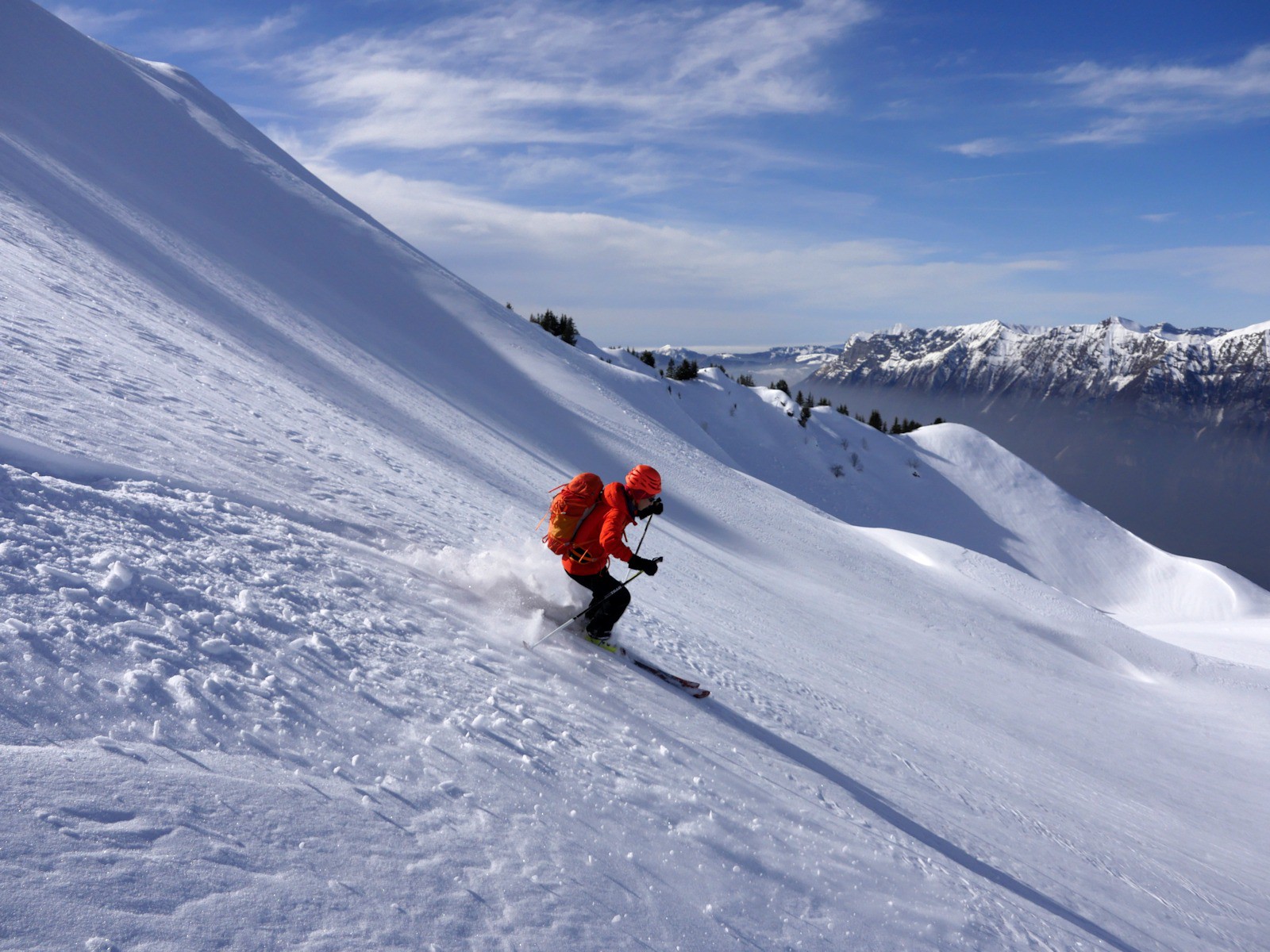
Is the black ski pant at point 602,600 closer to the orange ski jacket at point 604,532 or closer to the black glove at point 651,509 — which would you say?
the orange ski jacket at point 604,532

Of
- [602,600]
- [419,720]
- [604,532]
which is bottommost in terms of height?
[419,720]

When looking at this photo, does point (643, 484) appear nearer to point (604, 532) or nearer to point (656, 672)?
point (604, 532)

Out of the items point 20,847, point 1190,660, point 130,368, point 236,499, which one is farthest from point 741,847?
point 1190,660

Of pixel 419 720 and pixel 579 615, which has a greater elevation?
pixel 579 615

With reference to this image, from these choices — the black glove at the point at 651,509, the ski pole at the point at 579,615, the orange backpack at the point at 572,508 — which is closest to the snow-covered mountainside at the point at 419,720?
the ski pole at the point at 579,615

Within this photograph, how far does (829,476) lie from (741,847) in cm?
7821

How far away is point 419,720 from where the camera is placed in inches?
213

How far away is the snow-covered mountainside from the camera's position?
3.75m

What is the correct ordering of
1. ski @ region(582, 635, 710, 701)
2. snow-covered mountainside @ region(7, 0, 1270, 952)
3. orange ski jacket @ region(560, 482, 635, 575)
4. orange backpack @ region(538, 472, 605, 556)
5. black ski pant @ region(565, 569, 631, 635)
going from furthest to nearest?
ski @ region(582, 635, 710, 701) → black ski pant @ region(565, 569, 631, 635) → orange backpack @ region(538, 472, 605, 556) → orange ski jacket @ region(560, 482, 635, 575) → snow-covered mountainside @ region(7, 0, 1270, 952)

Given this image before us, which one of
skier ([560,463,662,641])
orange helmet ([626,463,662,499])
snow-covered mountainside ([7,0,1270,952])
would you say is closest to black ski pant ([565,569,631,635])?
skier ([560,463,662,641])

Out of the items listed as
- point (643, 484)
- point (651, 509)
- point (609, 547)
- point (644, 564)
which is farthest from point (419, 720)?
point (643, 484)

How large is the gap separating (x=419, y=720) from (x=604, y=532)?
9.10ft

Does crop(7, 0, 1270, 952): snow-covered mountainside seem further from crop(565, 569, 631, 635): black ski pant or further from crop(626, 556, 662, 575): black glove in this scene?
crop(626, 556, 662, 575): black glove

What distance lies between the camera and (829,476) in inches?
3182
